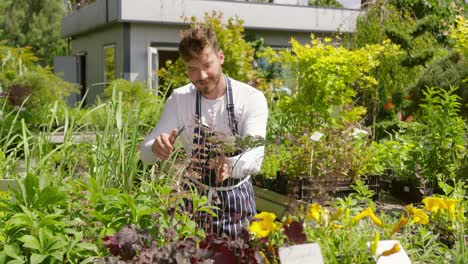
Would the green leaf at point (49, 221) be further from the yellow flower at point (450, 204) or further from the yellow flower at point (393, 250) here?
the yellow flower at point (450, 204)

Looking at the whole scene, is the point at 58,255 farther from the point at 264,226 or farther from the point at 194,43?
the point at 194,43

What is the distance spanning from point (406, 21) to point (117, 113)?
28.8ft

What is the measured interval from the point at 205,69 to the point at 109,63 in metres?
12.5

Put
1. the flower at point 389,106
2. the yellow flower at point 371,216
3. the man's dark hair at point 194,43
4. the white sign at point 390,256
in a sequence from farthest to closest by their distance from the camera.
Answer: the flower at point 389,106 < the man's dark hair at point 194,43 < the yellow flower at point 371,216 < the white sign at point 390,256

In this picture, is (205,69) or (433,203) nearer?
(433,203)

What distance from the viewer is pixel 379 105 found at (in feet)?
30.6

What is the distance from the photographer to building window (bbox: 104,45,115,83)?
553 inches

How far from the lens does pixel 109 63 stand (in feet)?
47.0

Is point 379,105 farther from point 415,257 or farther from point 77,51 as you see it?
point 77,51

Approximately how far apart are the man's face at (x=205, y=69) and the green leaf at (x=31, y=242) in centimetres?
111

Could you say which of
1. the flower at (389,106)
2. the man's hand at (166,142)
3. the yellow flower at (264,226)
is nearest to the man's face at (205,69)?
the man's hand at (166,142)

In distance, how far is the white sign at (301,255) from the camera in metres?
1.12

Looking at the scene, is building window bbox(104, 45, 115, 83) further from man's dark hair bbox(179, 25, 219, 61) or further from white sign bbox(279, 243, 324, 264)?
white sign bbox(279, 243, 324, 264)

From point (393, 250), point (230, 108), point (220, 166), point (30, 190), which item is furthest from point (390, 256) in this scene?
point (230, 108)
